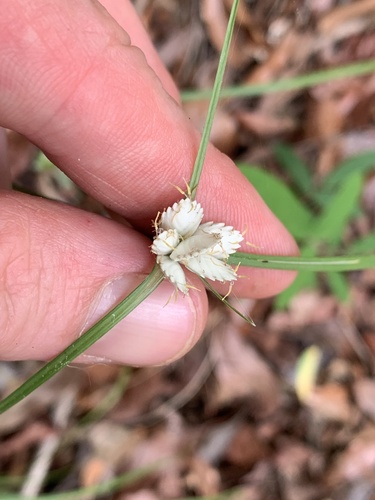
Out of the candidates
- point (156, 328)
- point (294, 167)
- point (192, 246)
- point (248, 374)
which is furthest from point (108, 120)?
point (248, 374)

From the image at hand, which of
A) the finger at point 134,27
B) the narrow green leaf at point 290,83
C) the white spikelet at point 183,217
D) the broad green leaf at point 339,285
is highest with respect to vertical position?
the narrow green leaf at point 290,83

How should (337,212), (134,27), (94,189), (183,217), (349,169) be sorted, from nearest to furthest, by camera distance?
(183,217) < (94,189) < (134,27) < (337,212) < (349,169)

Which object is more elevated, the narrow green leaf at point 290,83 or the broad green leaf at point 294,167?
the narrow green leaf at point 290,83

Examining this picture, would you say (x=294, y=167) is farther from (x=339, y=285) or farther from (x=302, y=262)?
(x=302, y=262)

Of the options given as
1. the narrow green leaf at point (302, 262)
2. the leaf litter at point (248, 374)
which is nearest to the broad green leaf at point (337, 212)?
the leaf litter at point (248, 374)

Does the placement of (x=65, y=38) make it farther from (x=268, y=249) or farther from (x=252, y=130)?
(x=252, y=130)

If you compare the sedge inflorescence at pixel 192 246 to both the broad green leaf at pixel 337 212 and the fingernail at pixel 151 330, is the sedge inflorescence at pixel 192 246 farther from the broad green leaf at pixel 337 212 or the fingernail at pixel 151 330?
the broad green leaf at pixel 337 212

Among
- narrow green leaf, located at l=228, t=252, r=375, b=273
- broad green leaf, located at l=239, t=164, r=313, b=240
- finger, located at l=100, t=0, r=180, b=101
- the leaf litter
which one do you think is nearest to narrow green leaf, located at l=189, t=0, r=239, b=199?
narrow green leaf, located at l=228, t=252, r=375, b=273

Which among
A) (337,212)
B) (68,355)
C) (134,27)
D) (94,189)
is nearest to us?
(68,355)
